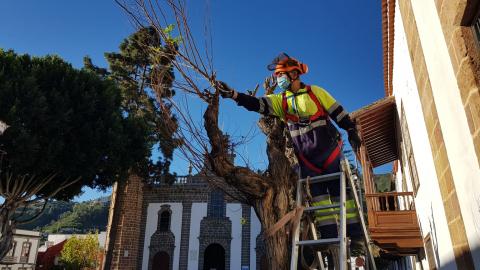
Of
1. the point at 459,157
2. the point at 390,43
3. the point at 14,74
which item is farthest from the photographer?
the point at 14,74

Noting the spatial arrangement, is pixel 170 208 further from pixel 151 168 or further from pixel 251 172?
pixel 251 172

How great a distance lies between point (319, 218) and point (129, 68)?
63.6ft

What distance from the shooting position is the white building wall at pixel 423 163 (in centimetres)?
432

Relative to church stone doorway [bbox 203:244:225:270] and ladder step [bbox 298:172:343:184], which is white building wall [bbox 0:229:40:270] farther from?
ladder step [bbox 298:172:343:184]

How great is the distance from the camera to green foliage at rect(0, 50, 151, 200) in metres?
13.1

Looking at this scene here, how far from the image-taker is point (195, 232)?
2709 centimetres

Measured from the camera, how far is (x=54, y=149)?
543 inches

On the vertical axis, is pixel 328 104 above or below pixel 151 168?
below

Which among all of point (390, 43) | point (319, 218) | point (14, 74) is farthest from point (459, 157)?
point (14, 74)

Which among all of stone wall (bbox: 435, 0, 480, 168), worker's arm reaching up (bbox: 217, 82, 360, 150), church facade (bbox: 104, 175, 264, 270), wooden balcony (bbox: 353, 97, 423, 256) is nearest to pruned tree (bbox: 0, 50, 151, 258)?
church facade (bbox: 104, 175, 264, 270)

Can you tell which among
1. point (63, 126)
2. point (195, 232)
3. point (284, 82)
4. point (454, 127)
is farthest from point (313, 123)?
point (195, 232)

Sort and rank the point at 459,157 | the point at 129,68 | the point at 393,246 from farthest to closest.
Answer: the point at 129,68
the point at 393,246
the point at 459,157

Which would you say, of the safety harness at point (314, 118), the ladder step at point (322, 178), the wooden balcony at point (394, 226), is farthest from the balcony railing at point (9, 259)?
the ladder step at point (322, 178)

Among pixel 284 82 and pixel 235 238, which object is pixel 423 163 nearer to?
pixel 284 82
